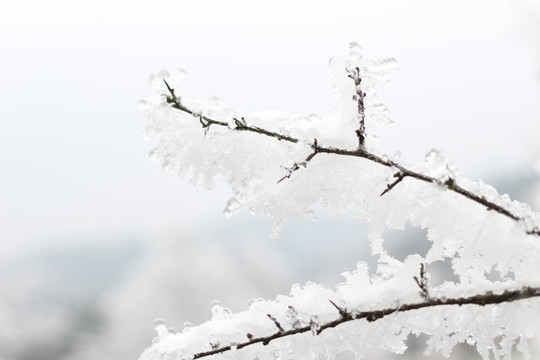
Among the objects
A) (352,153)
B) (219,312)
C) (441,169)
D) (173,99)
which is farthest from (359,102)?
(219,312)

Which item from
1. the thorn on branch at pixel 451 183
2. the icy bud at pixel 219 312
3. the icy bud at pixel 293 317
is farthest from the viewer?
the icy bud at pixel 219 312

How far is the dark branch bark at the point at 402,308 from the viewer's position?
4.53 feet

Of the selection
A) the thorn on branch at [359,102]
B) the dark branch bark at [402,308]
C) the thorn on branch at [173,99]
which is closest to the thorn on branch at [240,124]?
the thorn on branch at [173,99]

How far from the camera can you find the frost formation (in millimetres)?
1427

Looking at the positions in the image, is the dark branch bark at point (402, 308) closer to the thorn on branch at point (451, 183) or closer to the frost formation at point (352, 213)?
the frost formation at point (352, 213)

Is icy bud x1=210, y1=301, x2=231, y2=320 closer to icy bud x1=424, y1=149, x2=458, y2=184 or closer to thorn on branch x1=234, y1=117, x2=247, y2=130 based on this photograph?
thorn on branch x1=234, y1=117, x2=247, y2=130

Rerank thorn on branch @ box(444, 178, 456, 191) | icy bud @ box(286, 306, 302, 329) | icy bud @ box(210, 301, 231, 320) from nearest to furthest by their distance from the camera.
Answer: thorn on branch @ box(444, 178, 456, 191) < icy bud @ box(286, 306, 302, 329) < icy bud @ box(210, 301, 231, 320)

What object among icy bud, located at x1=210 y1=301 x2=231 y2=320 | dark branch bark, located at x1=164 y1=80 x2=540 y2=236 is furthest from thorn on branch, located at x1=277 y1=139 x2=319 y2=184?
icy bud, located at x1=210 y1=301 x2=231 y2=320

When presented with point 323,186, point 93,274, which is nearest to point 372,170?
point 323,186

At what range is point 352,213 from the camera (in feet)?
5.16

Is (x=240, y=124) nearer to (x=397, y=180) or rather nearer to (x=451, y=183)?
(x=397, y=180)

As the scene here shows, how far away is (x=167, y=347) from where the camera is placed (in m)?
1.64

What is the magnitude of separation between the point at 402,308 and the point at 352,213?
29cm

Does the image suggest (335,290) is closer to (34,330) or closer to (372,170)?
(372,170)
